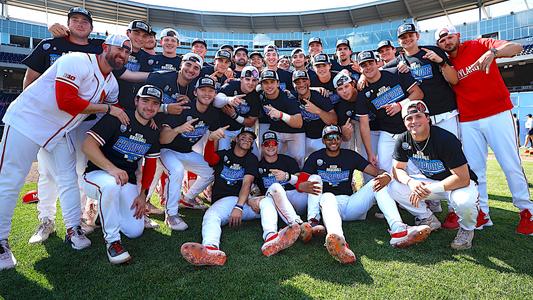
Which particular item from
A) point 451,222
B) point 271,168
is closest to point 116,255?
point 271,168

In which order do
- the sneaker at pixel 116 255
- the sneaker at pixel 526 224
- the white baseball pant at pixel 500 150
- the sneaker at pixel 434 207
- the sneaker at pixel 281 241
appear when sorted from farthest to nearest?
the sneaker at pixel 434 207, the white baseball pant at pixel 500 150, the sneaker at pixel 526 224, the sneaker at pixel 281 241, the sneaker at pixel 116 255

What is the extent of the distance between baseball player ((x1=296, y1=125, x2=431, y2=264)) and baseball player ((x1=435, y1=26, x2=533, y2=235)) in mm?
1251

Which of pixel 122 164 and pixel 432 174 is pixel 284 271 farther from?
pixel 122 164

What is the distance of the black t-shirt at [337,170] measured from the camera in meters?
4.05

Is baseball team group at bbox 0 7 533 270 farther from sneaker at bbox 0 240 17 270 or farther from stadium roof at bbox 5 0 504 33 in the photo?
stadium roof at bbox 5 0 504 33

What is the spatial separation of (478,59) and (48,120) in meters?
4.91

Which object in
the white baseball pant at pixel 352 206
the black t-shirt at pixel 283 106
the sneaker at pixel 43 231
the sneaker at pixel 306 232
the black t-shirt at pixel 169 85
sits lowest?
the sneaker at pixel 43 231

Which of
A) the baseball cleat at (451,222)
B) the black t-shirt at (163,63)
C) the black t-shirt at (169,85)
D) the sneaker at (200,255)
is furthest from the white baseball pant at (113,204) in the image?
the baseball cleat at (451,222)

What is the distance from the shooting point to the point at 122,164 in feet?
12.0

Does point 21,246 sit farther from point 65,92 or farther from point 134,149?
point 65,92

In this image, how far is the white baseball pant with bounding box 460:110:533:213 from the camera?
3.74 meters

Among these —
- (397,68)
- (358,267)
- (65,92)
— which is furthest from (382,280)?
(65,92)

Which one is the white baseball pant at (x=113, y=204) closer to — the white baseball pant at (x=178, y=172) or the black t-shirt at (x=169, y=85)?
the white baseball pant at (x=178, y=172)

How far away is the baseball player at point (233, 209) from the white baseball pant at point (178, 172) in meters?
0.20
